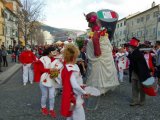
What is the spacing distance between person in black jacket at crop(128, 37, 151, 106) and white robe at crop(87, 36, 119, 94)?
1.93 ft

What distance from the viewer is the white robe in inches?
317

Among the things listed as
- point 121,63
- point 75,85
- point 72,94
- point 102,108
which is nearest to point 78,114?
point 72,94

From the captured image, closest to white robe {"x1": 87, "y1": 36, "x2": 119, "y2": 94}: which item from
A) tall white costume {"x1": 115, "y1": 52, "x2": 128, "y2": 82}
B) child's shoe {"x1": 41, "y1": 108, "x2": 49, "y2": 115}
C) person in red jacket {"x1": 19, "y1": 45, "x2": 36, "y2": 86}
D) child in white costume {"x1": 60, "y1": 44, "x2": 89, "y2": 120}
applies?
child's shoe {"x1": 41, "y1": 108, "x2": 49, "y2": 115}

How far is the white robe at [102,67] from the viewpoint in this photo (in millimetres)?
8047

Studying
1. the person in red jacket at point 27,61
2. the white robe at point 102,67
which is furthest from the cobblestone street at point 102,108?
the person in red jacket at point 27,61

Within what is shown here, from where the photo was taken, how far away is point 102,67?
8078 millimetres

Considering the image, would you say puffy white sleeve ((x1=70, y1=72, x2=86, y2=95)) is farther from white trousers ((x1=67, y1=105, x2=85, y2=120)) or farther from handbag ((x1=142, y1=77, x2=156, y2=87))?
handbag ((x1=142, y1=77, x2=156, y2=87))

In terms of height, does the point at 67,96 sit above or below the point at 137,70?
below

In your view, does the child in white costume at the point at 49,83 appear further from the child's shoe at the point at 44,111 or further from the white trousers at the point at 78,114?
the white trousers at the point at 78,114

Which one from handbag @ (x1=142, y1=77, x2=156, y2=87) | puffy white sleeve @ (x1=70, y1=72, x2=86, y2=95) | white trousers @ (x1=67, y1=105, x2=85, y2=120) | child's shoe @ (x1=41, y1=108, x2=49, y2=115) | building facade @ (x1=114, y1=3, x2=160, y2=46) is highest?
building facade @ (x1=114, y1=3, x2=160, y2=46)

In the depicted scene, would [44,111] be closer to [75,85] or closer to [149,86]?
[75,85]

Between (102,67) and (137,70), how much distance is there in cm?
91

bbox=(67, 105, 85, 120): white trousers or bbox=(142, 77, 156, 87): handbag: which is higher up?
bbox=(142, 77, 156, 87): handbag

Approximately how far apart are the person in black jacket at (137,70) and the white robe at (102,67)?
589mm
